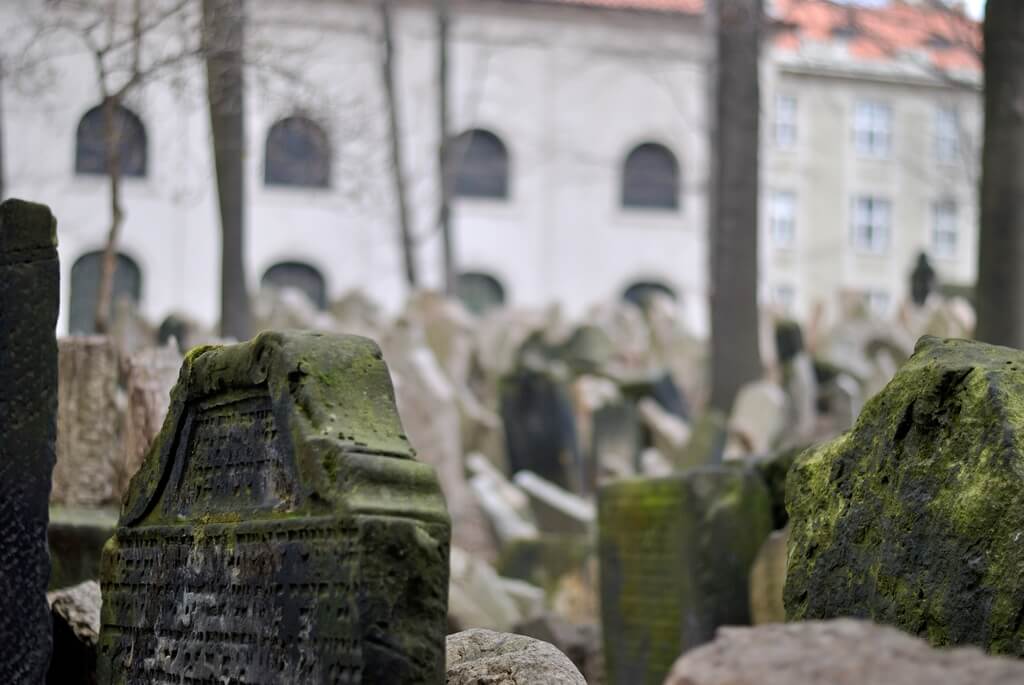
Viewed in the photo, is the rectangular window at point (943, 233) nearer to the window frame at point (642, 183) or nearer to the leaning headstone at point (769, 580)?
the window frame at point (642, 183)

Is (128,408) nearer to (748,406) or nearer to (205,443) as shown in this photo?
(205,443)

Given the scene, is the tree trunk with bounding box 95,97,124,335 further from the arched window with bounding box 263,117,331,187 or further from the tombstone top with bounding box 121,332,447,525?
the arched window with bounding box 263,117,331,187

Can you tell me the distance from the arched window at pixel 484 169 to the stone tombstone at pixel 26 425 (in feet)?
114

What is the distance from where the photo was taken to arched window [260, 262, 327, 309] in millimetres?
38969

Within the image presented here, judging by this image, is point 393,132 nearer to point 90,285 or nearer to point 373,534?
point 90,285

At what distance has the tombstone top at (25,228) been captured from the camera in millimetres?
5535

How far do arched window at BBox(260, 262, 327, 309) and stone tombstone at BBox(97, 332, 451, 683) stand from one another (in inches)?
1327

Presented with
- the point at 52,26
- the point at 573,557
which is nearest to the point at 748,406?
the point at 573,557

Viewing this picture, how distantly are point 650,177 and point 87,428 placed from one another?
33.8 metres

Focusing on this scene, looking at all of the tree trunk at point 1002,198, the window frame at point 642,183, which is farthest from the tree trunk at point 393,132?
the window frame at point 642,183

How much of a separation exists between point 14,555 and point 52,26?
19.6ft

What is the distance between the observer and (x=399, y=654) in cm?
421

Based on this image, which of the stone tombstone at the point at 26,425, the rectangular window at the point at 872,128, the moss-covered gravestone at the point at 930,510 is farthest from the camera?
the rectangular window at the point at 872,128

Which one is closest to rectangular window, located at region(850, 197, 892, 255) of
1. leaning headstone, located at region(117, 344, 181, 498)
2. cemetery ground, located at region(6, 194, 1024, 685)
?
cemetery ground, located at region(6, 194, 1024, 685)
